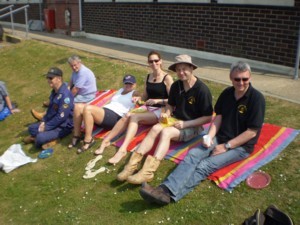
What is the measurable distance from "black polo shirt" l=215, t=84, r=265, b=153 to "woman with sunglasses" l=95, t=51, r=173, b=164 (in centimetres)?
114

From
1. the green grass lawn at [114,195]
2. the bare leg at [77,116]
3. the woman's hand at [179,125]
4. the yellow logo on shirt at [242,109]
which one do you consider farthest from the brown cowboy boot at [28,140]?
the yellow logo on shirt at [242,109]

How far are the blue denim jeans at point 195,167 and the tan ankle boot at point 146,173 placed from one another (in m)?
0.36

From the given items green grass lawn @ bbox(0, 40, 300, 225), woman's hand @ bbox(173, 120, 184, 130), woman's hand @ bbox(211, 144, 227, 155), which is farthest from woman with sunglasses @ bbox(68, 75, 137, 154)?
woman's hand @ bbox(211, 144, 227, 155)

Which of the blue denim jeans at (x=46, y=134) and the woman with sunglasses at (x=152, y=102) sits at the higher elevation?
the woman with sunglasses at (x=152, y=102)

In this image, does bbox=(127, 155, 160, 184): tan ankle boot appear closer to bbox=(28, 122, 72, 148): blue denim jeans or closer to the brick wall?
bbox=(28, 122, 72, 148): blue denim jeans

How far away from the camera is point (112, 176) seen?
4758 millimetres

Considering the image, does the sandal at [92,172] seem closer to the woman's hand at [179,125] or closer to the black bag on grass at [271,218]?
the woman's hand at [179,125]

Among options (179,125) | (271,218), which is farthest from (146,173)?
(271,218)

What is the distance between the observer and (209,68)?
8.23 meters

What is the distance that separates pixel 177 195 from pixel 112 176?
3.72ft

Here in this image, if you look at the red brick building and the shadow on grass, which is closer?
the shadow on grass

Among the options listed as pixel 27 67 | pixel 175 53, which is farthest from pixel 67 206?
pixel 27 67

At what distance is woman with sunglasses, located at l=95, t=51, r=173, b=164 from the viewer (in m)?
5.15

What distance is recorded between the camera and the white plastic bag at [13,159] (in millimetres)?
5429
